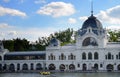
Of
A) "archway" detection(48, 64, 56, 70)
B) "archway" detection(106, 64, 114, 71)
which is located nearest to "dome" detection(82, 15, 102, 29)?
"archway" detection(106, 64, 114, 71)

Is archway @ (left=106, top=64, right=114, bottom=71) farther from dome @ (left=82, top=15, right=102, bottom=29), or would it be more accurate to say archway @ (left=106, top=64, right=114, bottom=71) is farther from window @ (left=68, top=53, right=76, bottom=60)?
dome @ (left=82, top=15, right=102, bottom=29)

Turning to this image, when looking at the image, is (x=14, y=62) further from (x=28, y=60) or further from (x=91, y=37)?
(x=91, y=37)

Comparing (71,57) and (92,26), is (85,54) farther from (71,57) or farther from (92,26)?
(92,26)

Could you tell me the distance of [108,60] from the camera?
10319cm

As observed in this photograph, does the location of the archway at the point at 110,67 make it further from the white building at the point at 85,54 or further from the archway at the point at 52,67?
the archway at the point at 52,67

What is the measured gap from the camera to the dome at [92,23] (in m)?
107

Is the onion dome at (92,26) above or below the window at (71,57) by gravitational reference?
above

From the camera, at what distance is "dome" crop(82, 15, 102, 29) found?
106750 mm

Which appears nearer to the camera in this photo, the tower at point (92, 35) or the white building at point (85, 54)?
the white building at point (85, 54)

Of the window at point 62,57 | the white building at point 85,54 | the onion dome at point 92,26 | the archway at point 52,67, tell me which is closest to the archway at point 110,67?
the white building at point 85,54

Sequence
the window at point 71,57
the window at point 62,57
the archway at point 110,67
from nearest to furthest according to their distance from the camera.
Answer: the archway at point 110,67 < the window at point 71,57 < the window at point 62,57

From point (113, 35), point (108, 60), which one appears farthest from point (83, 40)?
point (113, 35)

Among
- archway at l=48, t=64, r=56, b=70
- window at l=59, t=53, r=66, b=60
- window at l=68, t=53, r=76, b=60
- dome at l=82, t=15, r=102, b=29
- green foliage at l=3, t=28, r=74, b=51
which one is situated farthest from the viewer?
green foliage at l=3, t=28, r=74, b=51

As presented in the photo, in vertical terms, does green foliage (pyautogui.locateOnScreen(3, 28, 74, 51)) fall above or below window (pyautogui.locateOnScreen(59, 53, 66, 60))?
above
